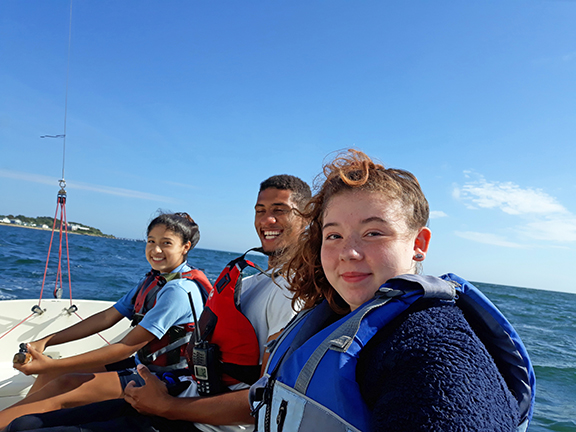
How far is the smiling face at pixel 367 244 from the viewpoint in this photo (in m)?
1.10

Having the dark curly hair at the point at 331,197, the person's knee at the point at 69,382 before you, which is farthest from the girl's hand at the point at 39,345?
the dark curly hair at the point at 331,197

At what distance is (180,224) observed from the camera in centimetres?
321

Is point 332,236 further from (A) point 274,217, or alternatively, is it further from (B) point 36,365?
(B) point 36,365

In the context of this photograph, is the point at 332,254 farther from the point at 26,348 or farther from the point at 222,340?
the point at 26,348

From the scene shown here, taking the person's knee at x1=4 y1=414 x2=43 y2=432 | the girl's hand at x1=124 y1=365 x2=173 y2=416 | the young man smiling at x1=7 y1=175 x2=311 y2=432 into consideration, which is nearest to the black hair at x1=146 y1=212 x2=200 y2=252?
the young man smiling at x1=7 y1=175 x2=311 y2=432

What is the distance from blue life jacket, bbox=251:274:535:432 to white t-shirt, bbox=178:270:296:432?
706 millimetres

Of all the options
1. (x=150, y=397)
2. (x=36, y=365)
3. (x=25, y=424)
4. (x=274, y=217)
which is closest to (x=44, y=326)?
(x=36, y=365)

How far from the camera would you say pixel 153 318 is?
8.03 feet

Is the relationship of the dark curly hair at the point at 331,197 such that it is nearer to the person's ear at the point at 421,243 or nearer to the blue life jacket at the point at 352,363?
the person's ear at the point at 421,243

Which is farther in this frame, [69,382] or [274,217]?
[274,217]

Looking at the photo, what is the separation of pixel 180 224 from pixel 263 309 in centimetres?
156

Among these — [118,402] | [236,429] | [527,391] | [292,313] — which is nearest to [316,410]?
[527,391]

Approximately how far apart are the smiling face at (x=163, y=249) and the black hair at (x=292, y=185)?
1.15 meters

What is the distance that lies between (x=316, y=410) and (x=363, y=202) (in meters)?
0.58
